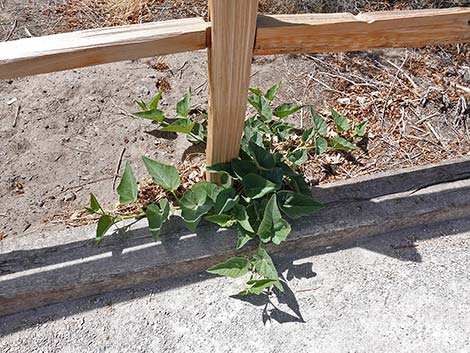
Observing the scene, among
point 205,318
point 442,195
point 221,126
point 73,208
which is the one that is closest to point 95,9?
point 73,208

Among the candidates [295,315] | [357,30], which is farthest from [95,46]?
[295,315]

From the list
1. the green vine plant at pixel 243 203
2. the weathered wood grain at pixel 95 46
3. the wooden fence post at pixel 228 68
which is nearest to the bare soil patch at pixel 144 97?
the green vine plant at pixel 243 203

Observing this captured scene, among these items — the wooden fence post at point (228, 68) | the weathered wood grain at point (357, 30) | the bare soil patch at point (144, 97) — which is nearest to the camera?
the wooden fence post at point (228, 68)

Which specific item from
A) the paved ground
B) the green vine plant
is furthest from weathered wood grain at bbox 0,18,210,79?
the paved ground

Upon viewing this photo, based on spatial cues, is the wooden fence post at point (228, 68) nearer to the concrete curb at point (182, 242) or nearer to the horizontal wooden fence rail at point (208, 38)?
the horizontal wooden fence rail at point (208, 38)

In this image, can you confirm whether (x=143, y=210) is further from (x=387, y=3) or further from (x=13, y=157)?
(x=387, y=3)

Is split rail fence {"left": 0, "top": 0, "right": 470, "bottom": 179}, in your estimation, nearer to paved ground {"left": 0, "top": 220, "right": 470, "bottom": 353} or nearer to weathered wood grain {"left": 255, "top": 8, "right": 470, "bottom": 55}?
weathered wood grain {"left": 255, "top": 8, "right": 470, "bottom": 55}

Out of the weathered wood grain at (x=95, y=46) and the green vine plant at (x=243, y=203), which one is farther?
the green vine plant at (x=243, y=203)

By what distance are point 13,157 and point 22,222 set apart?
36 cm

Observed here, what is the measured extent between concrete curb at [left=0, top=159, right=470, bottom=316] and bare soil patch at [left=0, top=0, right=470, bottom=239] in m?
0.15

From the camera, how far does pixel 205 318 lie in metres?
1.94

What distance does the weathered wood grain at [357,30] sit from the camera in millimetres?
1570

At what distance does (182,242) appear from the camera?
198 centimetres

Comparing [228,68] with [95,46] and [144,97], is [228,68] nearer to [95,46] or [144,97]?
[95,46]
